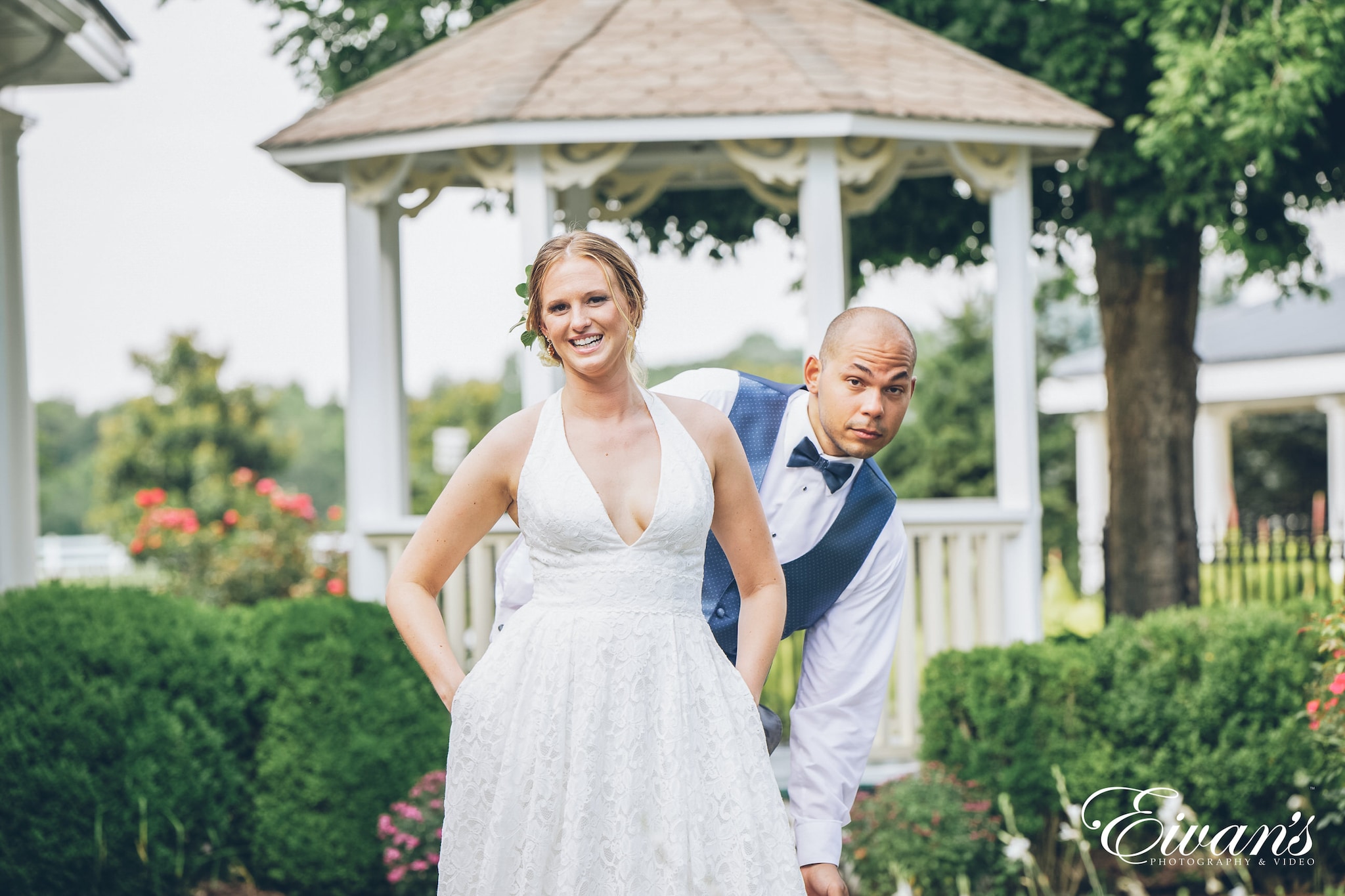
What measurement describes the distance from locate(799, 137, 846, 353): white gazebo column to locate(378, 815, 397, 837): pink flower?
129 inches

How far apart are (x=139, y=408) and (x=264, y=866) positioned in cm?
2465

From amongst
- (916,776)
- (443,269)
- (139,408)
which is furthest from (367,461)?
(443,269)

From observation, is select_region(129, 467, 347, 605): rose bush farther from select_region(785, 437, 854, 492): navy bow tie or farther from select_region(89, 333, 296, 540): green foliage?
select_region(89, 333, 296, 540): green foliage

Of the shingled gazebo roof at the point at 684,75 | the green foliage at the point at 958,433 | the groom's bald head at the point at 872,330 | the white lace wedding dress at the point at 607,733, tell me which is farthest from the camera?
the green foliage at the point at 958,433

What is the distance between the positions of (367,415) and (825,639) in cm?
501

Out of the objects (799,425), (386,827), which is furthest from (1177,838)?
(799,425)

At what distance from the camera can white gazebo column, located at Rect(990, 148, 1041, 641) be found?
705 centimetres

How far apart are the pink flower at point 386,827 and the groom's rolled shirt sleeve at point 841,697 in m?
2.94

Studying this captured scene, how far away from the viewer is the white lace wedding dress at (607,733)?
Result: 2.17 m

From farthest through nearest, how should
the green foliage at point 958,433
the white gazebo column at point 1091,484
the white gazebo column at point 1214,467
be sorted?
1. the white gazebo column at point 1091,484
2. the white gazebo column at point 1214,467
3. the green foliage at point 958,433

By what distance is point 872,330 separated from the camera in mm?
2504

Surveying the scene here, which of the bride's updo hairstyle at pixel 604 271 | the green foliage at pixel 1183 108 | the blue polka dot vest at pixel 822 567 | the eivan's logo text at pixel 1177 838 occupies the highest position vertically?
the green foliage at pixel 1183 108

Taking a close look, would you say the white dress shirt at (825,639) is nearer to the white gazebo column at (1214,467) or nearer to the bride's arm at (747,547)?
the bride's arm at (747,547)

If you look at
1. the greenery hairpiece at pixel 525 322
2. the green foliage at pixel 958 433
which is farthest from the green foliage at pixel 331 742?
the green foliage at pixel 958 433
